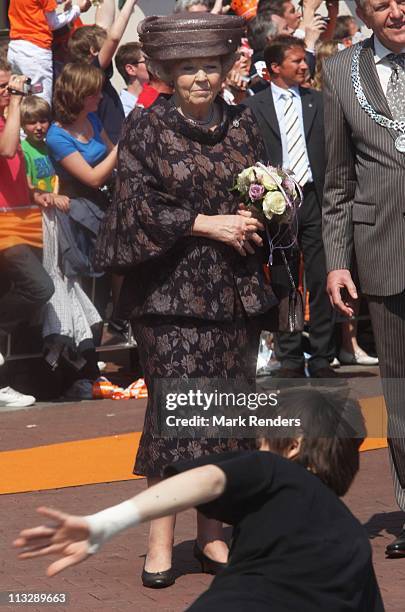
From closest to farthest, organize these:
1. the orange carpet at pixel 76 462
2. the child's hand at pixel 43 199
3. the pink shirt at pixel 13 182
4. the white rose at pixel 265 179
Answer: the white rose at pixel 265 179
the orange carpet at pixel 76 462
the pink shirt at pixel 13 182
the child's hand at pixel 43 199

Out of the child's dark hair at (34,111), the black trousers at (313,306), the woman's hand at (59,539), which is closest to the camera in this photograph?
the woman's hand at (59,539)

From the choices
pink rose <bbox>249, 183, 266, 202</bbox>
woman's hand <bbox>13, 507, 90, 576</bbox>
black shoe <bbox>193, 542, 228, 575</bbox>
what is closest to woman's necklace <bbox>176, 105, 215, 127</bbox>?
pink rose <bbox>249, 183, 266, 202</bbox>

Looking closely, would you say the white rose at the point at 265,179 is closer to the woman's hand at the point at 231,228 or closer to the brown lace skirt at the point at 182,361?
the woman's hand at the point at 231,228

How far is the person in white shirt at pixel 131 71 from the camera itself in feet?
36.7

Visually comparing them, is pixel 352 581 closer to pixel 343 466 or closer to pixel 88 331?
pixel 343 466

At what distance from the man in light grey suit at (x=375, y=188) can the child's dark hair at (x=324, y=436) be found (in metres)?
2.30

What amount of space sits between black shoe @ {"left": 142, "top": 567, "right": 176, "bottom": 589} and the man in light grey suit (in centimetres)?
96

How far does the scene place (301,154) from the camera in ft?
32.1

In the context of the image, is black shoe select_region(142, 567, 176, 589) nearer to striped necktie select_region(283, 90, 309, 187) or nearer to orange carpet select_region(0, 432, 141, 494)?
orange carpet select_region(0, 432, 141, 494)

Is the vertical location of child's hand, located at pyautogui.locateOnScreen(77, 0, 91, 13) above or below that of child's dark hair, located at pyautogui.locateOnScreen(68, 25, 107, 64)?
above

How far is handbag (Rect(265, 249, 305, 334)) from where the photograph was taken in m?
6.07

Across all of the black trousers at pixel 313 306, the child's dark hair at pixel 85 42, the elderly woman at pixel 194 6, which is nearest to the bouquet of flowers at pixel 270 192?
the black trousers at pixel 313 306

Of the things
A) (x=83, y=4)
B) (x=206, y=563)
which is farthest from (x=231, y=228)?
(x=83, y=4)

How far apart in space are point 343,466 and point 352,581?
1.06ft
